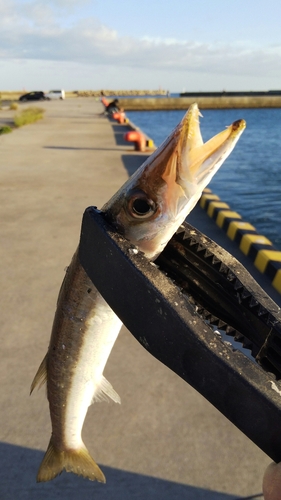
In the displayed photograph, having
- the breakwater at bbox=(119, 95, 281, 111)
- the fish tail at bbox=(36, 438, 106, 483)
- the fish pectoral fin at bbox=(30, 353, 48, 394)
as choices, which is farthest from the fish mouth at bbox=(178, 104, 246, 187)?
the breakwater at bbox=(119, 95, 281, 111)

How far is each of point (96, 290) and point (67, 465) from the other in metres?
1.35

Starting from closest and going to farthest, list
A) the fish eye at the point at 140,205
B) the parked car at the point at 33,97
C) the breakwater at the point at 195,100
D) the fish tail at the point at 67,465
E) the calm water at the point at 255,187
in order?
the fish eye at the point at 140,205 < the fish tail at the point at 67,465 < the calm water at the point at 255,187 < the parked car at the point at 33,97 < the breakwater at the point at 195,100

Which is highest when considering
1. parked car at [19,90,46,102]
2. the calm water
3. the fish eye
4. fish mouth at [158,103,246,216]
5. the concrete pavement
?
parked car at [19,90,46,102]

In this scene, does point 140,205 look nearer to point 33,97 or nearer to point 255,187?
point 255,187

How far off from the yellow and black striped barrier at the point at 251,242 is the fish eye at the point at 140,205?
3361mm

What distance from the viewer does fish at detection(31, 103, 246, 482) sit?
54.5 inches

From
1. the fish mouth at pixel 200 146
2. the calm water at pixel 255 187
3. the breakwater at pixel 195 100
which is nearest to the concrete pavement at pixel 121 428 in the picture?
the fish mouth at pixel 200 146

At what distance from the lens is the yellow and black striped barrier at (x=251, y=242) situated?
4.64 metres

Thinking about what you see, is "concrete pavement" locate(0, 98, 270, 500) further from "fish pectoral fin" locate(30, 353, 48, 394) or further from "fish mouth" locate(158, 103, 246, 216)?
"fish mouth" locate(158, 103, 246, 216)

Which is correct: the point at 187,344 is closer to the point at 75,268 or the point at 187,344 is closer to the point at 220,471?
the point at 75,268

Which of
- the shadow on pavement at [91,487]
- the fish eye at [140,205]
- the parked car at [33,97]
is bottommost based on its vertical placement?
the shadow on pavement at [91,487]

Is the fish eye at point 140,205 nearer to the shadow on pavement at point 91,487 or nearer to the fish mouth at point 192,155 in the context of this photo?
the fish mouth at point 192,155

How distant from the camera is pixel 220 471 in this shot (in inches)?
96.0

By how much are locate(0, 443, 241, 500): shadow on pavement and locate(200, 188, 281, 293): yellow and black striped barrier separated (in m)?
2.70
